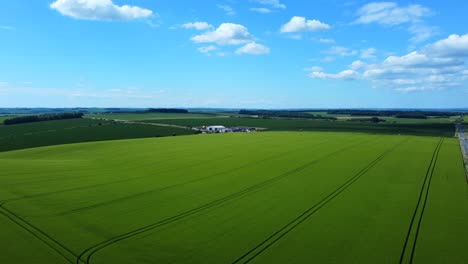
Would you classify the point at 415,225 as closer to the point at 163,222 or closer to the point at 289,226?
the point at 289,226

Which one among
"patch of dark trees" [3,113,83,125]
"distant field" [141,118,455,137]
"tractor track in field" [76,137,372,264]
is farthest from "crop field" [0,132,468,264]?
"patch of dark trees" [3,113,83,125]

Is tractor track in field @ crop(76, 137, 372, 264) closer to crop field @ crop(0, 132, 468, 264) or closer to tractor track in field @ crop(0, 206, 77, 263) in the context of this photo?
crop field @ crop(0, 132, 468, 264)

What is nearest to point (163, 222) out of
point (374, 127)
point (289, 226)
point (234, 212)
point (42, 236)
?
point (234, 212)

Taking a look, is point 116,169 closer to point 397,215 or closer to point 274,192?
point 274,192

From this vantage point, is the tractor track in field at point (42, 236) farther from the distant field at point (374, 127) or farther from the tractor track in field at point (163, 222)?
the distant field at point (374, 127)

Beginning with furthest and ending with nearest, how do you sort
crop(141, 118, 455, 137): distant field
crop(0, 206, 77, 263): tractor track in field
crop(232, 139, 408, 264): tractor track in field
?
crop(141, 118, 455, 137): distant field < crop(232, 139, 408, 264): tractor track in field < crop(0, 206, 77, 263): tractor track in field

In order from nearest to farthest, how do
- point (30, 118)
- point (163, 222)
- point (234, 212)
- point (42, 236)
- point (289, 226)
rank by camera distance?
point (42, 236)
point (289, 226)
point (163, 222)
point (234, 212)
point (30, 118)
